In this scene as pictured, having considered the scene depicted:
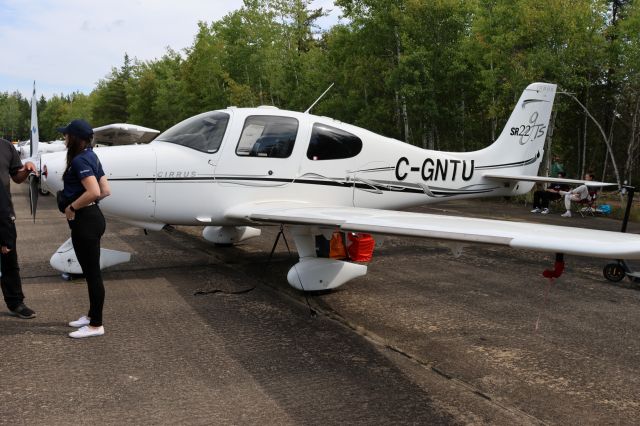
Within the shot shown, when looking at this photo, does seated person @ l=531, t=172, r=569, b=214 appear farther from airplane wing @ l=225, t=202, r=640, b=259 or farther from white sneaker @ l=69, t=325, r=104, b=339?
white sneaker @ l=69, t=325, r=104, b=339

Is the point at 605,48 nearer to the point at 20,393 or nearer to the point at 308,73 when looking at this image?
the point at 308,73

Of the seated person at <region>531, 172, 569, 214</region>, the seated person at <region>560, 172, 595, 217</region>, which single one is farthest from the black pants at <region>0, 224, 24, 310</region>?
the seated person at <region>531, 172, 569, 214</region>

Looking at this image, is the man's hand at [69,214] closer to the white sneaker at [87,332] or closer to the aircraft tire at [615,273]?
the white sneaker at [87,332]

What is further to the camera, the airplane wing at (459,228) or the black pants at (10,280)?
the black pants at (10,280)

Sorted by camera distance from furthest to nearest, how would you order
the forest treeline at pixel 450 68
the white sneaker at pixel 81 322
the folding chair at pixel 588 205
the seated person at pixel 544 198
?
the forest treeline at pixel 450 68
the seated person at pixel 544 198
the folding chair at pixel 588 205
the white sneaker at pixel 81 322

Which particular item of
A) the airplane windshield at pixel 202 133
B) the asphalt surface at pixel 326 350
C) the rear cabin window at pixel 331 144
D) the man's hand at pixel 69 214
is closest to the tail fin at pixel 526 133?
the asphalt surface at pixel 326 350

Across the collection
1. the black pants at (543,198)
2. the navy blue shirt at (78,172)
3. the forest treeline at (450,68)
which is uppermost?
the forest treeline at (450,68)

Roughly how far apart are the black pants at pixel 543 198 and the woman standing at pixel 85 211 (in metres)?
13.4

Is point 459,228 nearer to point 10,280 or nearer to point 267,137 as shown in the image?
point 267,137

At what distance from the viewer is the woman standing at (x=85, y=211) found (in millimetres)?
4227

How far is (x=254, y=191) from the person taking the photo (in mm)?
6680

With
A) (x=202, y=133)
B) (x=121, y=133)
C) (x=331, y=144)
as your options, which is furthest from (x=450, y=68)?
(x=202, y=133)

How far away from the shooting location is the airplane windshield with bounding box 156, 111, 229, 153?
6570 millimetres

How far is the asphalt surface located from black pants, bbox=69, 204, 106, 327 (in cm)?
34
